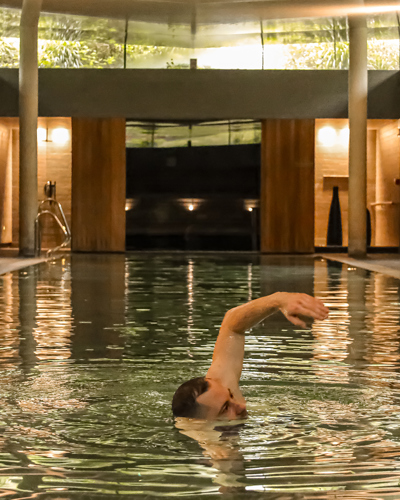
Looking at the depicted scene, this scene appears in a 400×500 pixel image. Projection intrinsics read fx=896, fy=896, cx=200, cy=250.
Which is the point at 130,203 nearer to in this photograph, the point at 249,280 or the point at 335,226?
the point at 335,226

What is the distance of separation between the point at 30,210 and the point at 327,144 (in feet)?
25.8

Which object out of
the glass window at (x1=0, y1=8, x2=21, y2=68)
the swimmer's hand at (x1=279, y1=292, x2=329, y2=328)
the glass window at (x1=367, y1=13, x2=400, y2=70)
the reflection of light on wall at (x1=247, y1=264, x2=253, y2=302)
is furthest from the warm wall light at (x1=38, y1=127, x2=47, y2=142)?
the swimmer's hand at (x1=279, y1=292, x2=329, y2=328)

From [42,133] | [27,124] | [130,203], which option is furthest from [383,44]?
[42,133]

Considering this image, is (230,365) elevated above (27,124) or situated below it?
below

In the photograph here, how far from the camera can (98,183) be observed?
850 inches

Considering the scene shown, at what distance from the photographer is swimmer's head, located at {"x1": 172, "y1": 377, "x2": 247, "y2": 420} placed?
3.38 m

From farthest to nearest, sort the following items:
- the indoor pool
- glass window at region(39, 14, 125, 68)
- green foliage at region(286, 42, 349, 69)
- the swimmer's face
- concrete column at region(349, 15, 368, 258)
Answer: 1. green foliage at region(286, 42, 349, 69)
2. glass window at region(39, 14, 125, 68)
3. concrete column at region(349, 15, 368, 258)
4. the swimmer's face
5. the indoor pool

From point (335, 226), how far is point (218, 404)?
1907 cm

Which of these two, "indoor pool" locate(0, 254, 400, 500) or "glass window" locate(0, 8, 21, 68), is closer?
"indoor pool" locate(0, 254, 400, 500)

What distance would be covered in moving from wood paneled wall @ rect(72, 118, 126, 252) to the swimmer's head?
60.2 ft

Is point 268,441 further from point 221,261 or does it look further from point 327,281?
point 221,261

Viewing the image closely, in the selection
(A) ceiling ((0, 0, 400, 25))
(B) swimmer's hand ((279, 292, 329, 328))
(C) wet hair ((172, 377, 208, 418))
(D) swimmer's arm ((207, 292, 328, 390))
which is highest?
(A) ceiling ((0, 0, 400, 25))

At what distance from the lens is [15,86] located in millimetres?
20531

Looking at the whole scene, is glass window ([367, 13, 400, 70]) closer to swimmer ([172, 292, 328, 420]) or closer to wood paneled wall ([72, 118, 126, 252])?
wood paneled wall ([72, 118, 126, 252])
